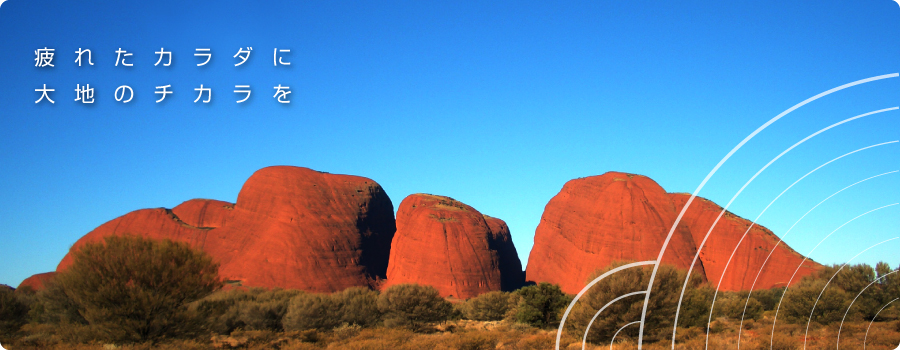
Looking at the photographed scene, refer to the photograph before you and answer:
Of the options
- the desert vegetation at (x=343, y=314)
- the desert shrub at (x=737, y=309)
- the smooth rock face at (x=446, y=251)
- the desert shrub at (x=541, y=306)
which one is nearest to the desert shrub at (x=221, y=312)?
the desert vegetation at (x=343, y=314)

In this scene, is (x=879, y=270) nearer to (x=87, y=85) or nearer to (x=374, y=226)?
(x=87, y=85)

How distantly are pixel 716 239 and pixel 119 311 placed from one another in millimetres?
74918

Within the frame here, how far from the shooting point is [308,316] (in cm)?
3102

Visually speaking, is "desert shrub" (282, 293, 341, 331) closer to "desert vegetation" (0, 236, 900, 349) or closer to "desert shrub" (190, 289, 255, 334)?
"desert vegetation" (0, 236, 900, 349)

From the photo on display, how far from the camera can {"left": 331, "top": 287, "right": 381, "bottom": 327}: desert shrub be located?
3528cm

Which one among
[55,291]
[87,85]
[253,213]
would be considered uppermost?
[253,213]

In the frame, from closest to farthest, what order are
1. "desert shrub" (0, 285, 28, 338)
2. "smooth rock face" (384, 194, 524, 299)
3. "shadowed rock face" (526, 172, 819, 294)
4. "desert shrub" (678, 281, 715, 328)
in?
"desert shrub" (678, 281, 715, 328), "desert shrub" (0, 285, 28, 338), "shadowed rock face" (526, 172, 819, 294), "smooth rock face" (384, 194, 524, 299)

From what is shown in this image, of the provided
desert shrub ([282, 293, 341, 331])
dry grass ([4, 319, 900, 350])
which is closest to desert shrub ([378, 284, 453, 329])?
desert shrub ([282, 293, 341, 331])

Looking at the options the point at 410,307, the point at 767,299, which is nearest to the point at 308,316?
the point at 410,307

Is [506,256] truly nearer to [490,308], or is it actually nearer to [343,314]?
[490,308]

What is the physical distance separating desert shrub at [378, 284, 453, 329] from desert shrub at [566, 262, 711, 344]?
530 inches

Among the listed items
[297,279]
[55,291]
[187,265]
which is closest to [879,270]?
[187,265]

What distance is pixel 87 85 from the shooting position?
61.8ft

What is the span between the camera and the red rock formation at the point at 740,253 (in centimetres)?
6912
